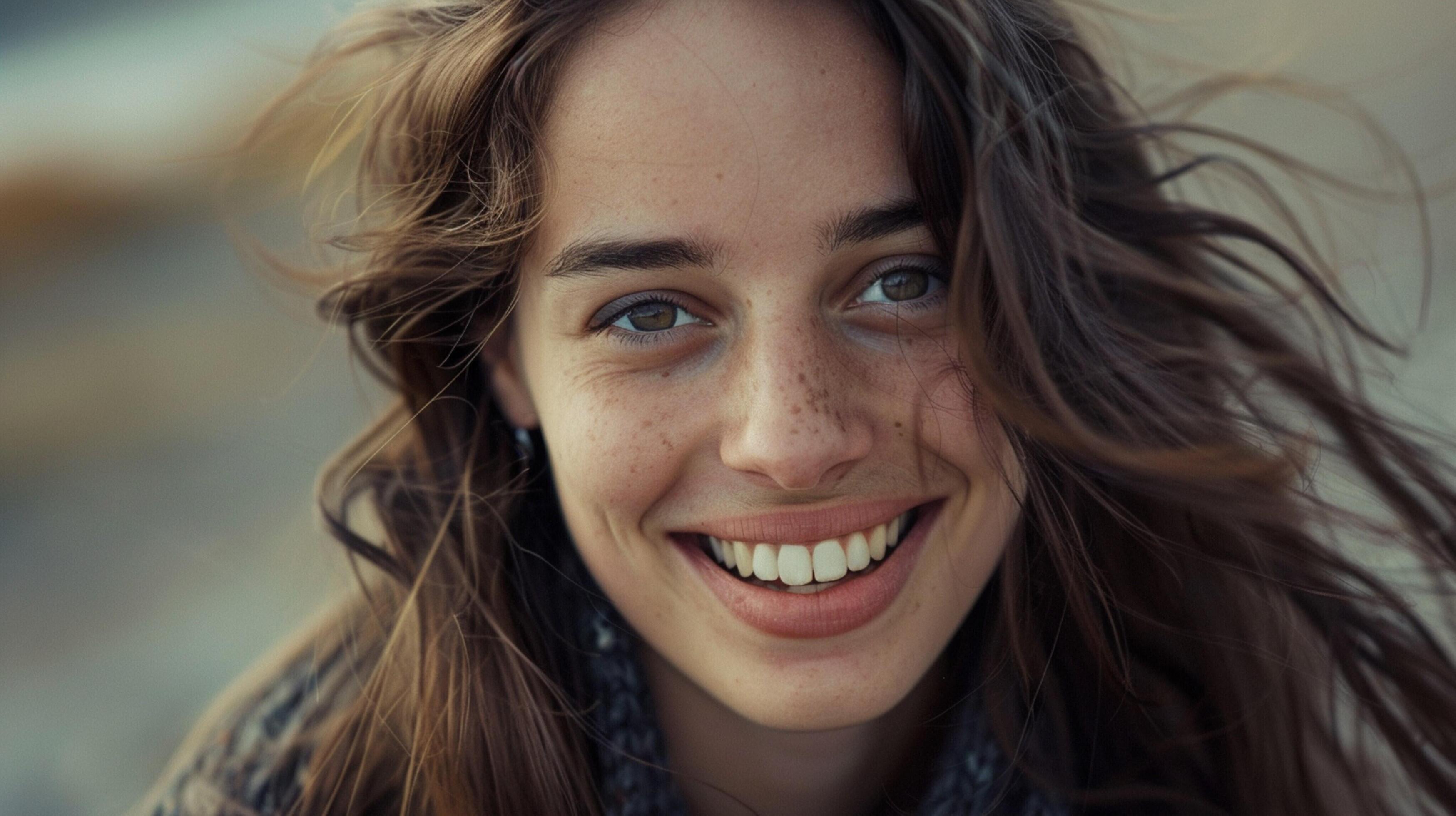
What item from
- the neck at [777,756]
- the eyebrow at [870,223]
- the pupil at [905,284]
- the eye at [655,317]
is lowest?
the neck at [777,756]

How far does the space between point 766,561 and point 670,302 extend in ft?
1.15

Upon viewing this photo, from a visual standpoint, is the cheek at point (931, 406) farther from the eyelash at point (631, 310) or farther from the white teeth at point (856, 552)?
the eyelash at point (631, 310)

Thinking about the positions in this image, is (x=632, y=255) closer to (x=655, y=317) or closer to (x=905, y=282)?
(x=655, y=317)

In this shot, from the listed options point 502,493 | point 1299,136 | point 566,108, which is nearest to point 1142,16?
point 566,108

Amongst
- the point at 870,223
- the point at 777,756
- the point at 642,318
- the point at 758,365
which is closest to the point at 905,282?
the point at 870,223

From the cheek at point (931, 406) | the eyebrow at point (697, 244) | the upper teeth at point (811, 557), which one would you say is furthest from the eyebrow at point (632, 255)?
the upper teeth at point (811, 557)

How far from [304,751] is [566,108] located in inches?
42.8

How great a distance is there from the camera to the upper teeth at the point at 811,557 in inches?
60.9

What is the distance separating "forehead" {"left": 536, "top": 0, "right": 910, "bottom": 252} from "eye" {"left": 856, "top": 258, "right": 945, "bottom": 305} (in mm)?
96

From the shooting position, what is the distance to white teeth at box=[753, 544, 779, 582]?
1558mm

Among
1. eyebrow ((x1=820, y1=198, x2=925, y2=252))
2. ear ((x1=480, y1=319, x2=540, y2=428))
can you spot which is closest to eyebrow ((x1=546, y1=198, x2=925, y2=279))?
eyebrow ((x1=820, y1=198, x2=925, y2=252))

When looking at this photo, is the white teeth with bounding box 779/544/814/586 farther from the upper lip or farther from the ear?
the ear

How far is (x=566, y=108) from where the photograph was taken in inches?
57.4

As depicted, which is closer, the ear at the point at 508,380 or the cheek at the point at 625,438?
the cheek at the point at 625,438
